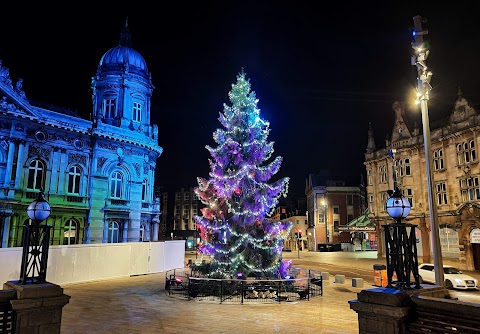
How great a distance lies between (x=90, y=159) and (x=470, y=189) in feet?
107

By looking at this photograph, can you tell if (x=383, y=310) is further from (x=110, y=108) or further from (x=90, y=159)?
(x=110, y=108)

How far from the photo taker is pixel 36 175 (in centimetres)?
2992

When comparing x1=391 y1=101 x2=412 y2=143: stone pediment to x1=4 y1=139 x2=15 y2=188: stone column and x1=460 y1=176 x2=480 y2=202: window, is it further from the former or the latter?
x1=4 y1=139 x2=15 y2=188: stone column

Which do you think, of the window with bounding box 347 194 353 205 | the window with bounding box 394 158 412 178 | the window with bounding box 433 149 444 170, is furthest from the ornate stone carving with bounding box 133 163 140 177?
the window with bounding box 347 194 353 205

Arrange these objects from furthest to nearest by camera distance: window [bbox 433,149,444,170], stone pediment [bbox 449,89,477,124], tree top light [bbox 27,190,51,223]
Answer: window [bbox 433,149,444,170]
stone pediment [bbox 449,89,477,124]
tree top light [bbox 27,190,51,223]

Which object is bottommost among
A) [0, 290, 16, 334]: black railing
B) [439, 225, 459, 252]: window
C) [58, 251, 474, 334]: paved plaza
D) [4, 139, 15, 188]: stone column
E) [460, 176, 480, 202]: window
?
[58, 251, 474, 334]: paved plaza

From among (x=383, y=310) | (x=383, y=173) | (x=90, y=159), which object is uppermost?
(x=383, y=173)

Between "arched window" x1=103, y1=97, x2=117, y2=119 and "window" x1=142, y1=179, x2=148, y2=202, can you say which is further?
"window" x1=142, y1=179, x2=148, y2=202

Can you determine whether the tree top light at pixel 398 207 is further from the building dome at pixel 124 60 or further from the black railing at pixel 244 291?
the building dome at pixel 124 60

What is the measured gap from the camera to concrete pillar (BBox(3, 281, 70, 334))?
7.22 m

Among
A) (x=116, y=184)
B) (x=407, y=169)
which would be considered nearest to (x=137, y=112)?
(x=116, y=184)

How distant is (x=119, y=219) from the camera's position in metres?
34.6

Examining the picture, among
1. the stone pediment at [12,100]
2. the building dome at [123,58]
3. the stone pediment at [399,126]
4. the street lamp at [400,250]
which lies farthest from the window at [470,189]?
the stone pediment at [12,100]

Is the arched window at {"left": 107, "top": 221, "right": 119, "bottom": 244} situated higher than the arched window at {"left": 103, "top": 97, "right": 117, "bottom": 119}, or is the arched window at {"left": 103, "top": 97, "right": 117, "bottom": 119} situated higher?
the arched window at {"left": 103, "top": 97, "right": 117, "bottom": 119}
